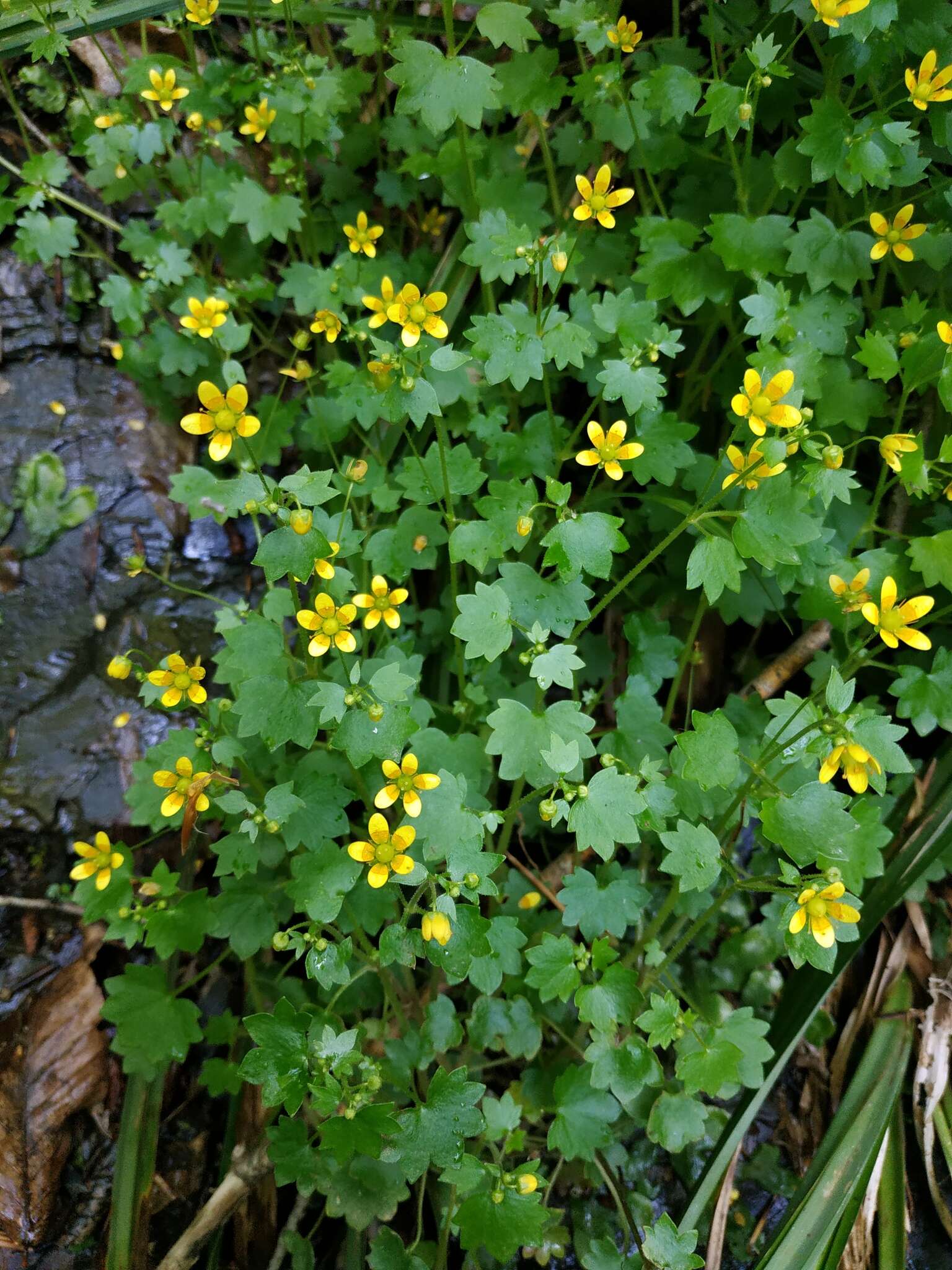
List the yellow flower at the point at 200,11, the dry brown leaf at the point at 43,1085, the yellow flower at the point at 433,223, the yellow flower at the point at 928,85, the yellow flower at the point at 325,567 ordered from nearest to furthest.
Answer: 1. the yellow flower at the point at 325,567
2. the yellow flower at the point at 928,85
3. the dry brown leaf at the point at 43,1085
4. the yellow flower at the point at 200,11
5. the yellow flower at the point at 433,223

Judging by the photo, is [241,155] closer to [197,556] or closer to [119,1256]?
[197,556]

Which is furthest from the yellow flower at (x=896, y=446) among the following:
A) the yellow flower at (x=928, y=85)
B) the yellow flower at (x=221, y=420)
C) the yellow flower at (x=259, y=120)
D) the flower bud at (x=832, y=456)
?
the yellow flower at (x=259, y=120)

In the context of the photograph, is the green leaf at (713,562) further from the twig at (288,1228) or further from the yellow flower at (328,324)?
the twig at (288,1228)

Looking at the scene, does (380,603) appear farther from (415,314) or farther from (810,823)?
(810,823)

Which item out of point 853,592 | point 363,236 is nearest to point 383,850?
point 853,592

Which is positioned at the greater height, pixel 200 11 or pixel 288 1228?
pixel 200 11

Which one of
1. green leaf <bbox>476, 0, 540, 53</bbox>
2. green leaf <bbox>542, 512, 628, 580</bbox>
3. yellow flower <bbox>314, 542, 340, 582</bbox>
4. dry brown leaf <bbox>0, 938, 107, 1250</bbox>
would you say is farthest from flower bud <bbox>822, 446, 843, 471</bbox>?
dry brown leaf <bbox>0, 938, 107, 1250</bbox>
